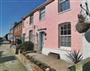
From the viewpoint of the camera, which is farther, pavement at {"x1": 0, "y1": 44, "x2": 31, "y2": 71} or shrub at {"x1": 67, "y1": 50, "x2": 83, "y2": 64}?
pavement at {"x1": 0, "y1": 44, "x2": 31, "y2": 71}

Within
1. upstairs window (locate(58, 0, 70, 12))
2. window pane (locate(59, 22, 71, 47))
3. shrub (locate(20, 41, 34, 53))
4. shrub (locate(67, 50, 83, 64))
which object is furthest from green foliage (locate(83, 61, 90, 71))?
shrub (locate(20, 41, 34, 53))

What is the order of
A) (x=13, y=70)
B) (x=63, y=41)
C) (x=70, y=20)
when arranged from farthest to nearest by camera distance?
1. (x=63, y=41)
2. (x=70, y=20)
3. (x=13, y=70)

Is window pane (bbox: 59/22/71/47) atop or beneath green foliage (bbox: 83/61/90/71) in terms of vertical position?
atop

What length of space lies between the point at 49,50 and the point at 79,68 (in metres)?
9.82

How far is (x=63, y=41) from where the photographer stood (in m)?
15.0

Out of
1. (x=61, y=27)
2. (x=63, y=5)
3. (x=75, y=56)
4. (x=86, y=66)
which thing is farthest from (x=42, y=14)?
(x=86, y=66)

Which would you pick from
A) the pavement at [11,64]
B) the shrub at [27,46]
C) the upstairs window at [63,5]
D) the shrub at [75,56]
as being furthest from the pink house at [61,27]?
the pavement at [11,64]

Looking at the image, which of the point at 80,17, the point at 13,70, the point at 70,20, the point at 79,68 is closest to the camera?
the point at 79,68

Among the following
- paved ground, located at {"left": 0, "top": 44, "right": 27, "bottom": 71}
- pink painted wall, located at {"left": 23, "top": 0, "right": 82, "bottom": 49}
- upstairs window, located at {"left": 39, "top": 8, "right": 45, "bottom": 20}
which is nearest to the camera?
pink painted wall, located at {"left": 23, "top": 0, "right": 82, "bottom": 49}

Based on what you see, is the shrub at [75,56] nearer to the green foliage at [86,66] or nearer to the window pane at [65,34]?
the window pane at [65,34]

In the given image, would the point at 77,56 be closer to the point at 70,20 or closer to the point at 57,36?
the point at 70,20

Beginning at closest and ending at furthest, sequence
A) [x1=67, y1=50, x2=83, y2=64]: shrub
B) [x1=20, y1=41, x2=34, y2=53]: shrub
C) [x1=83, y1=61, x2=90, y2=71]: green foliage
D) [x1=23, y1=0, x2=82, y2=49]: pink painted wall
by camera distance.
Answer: [x1=83, y1=61, x2=90, y2=71]: green foliage < [x1=67, y1=50, x2=83, y2=64]: shrub < [x1=23, y1=0, x2=82, y2=49]: pink painted wall < [x1=20, y1=41, x2=34, y2=53]: shrub

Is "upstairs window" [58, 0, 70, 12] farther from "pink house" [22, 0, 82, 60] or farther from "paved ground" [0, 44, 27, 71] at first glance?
"paved ground" [0, 44, 27, 71]

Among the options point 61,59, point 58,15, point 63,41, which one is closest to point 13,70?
point 61,59
